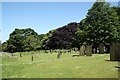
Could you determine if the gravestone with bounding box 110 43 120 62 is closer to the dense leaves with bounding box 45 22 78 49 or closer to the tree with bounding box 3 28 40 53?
the dense leaves with bounding box 45 22 78 49

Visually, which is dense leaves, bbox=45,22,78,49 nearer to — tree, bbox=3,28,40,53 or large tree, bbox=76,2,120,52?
tree, bbox=3,28,40,53

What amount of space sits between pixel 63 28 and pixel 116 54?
269ft

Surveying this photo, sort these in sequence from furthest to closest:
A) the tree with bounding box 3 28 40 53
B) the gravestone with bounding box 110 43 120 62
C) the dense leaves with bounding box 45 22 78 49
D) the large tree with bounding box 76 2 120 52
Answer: the tree with bounding box 3 28 40 53 → the dense leaves with bounding box 45 22 78 49 → the large tree with bounding box 76 2 120 52 → the gravestone with bounding box 110 43 120 62

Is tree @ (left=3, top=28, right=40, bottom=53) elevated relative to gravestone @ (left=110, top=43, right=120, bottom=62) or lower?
elevated

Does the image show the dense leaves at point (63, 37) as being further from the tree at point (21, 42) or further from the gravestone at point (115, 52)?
the gravestone at point (115, 52)

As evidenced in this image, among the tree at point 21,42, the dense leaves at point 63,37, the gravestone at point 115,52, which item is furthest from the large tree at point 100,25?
the tree at point 21,42

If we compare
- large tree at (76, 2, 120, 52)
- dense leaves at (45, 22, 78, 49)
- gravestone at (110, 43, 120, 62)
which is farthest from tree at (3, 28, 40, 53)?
gravestone at (110, 43, 120, 62)

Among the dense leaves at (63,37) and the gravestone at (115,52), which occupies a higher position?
the dense leaves at (63,37)

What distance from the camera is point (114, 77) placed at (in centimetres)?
1464

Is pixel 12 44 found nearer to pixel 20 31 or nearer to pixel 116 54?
pixel 20 31

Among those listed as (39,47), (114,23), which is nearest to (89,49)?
(114,23)

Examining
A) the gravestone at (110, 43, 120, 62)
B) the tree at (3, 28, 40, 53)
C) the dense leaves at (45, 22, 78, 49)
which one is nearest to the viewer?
the gravestone at (110, 43, 120, 62)

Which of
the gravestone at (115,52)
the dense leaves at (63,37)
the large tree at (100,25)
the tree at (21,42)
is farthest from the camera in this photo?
the tree at (21,42)

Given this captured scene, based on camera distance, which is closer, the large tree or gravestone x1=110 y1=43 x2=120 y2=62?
gravestone x1=110 y1=43 x2=120 y2=62
